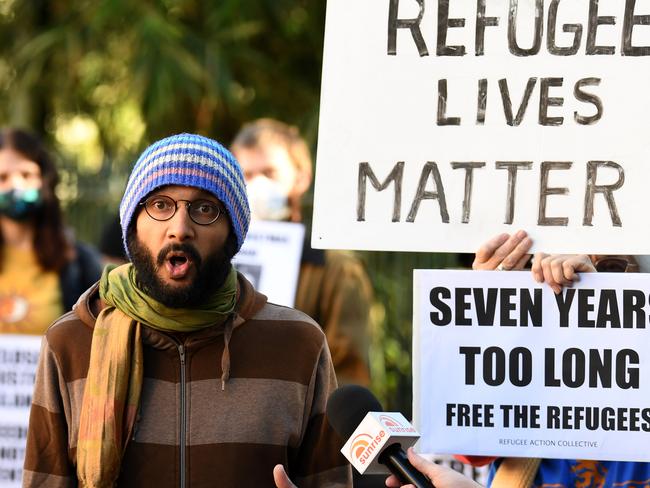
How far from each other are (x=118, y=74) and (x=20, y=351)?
6726 millimetres

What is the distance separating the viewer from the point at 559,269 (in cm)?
329

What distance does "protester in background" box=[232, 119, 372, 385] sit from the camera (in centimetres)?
562

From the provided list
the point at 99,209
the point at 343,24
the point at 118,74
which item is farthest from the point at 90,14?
the point at 343,24

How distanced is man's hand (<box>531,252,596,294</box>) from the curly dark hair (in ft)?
10.3

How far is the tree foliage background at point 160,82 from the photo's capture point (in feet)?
34.0

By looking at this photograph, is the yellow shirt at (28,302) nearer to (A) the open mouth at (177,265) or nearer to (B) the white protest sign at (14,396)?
(B) the white protest sign at (14,396)

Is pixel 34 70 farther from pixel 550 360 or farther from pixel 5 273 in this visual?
pixel 550 360

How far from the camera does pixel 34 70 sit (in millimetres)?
12250

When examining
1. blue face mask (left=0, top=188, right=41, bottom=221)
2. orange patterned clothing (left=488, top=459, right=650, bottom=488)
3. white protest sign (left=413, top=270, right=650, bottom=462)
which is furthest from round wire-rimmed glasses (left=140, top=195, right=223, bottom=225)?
blue face mask (left=0, top=188, right=41, bottom=221)

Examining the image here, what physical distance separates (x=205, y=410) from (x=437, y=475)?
2.28ft

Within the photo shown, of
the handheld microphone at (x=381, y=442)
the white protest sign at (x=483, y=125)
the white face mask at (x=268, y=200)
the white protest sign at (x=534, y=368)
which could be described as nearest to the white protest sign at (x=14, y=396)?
the white face mask at (x=268, y=200)

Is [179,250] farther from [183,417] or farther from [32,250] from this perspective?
[32,250]

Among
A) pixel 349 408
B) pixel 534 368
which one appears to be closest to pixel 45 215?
pixel 534 368

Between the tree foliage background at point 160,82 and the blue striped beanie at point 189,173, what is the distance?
6664 mm
